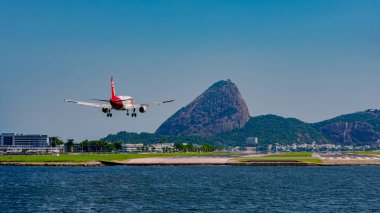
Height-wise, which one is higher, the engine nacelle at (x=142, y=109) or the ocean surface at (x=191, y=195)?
the engine nacelle at (x=142, y=109)

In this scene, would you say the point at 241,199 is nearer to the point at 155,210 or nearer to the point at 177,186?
the point at 155,210

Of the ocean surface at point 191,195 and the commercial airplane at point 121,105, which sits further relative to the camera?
the commercial airplane at point 121,105

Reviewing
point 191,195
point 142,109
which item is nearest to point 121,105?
point 142,109

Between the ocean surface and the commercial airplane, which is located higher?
the commercial airplane

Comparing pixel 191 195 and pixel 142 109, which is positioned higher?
pixel 142 109

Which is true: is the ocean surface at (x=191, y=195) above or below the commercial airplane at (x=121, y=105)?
below

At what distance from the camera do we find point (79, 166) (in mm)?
173500

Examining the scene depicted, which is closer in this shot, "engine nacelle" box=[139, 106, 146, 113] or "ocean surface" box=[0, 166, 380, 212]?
"ocean surface" box=[0, 166, 380, 212]

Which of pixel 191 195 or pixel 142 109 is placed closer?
pixel 191 195

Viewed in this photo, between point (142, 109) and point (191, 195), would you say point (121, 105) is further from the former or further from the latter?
point (191, 195)

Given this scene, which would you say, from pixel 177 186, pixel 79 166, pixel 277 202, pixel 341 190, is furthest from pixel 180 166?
pixel 277 202

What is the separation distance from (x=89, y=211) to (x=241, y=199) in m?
23.2

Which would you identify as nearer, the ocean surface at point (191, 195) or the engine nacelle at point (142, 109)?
the ocean surface at point (191, 195)

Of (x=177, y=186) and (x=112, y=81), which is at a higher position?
(x=112, y=81)
